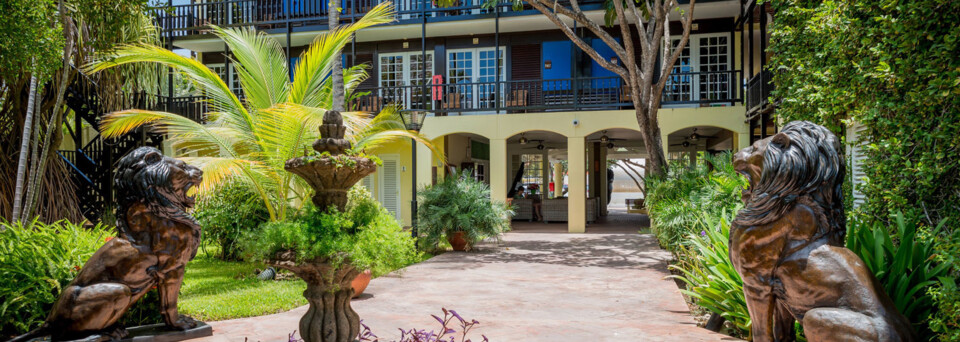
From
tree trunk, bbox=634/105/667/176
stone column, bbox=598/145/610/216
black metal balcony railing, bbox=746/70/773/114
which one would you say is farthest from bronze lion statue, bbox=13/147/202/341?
stone column, bbox=598/145/610/216

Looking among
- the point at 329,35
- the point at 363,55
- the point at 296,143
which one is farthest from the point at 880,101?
the point at 363,55

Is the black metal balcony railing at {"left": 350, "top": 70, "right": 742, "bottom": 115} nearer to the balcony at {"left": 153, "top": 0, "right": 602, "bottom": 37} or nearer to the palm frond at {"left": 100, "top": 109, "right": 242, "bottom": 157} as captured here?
the balcony at {"left": 153, "top": 0, "right": 602, "bottom": 37}

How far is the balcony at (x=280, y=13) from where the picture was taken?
49.9 feet

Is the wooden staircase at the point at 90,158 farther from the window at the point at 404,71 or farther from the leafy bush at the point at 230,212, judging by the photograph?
the window at the point at 404,71

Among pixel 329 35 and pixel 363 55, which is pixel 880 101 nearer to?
pixel 329 35

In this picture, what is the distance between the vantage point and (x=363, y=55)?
56.4 feet

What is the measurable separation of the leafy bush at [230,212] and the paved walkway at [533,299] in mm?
2744

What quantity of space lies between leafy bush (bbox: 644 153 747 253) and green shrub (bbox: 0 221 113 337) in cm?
510

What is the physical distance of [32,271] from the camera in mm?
4090

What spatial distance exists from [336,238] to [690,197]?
564 cm

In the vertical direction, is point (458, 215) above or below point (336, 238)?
below

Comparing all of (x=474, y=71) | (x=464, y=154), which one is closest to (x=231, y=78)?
(x=474, y=71)

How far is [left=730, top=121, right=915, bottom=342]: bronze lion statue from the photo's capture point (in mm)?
2342

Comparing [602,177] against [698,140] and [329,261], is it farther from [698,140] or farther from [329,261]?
[329,261]
